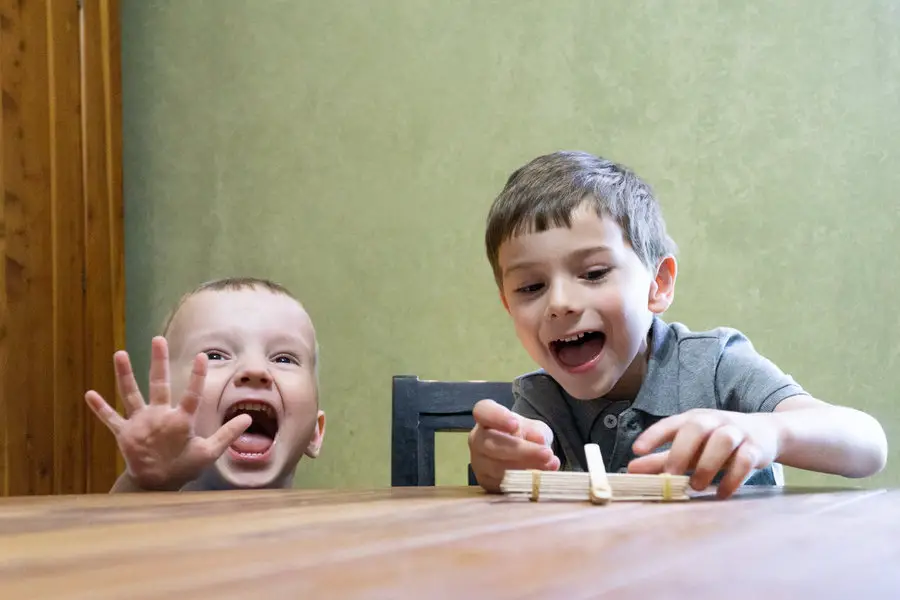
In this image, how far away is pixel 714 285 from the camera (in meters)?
1.91

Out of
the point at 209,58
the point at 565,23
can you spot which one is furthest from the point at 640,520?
the point at 209,58

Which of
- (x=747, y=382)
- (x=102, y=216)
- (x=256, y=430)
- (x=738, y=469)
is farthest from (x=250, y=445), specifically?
(x=102, y=216)

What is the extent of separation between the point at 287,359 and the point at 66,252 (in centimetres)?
97

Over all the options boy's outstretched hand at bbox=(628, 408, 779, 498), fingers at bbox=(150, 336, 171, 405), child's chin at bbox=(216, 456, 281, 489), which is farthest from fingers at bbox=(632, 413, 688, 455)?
child's chin at bbox=(216, 456, 281, 489)

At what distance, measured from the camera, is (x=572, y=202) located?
3.62ft

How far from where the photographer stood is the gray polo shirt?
107cm

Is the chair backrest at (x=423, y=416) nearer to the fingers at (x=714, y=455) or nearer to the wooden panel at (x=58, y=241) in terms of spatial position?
the fingers at (x=714, y=455)

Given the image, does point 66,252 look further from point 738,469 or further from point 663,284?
point 738,469

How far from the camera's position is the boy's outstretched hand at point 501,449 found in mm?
785

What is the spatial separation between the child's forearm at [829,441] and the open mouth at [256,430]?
756 mm

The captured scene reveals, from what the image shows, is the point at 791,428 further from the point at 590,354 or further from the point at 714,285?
the point at 714,285

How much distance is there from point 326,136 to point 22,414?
0.97 meters

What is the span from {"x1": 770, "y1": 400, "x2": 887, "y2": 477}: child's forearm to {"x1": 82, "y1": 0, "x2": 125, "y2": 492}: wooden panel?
1.69 meters

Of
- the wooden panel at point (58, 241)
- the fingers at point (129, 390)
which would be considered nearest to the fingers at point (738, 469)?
the fingers at point (129, 390)
